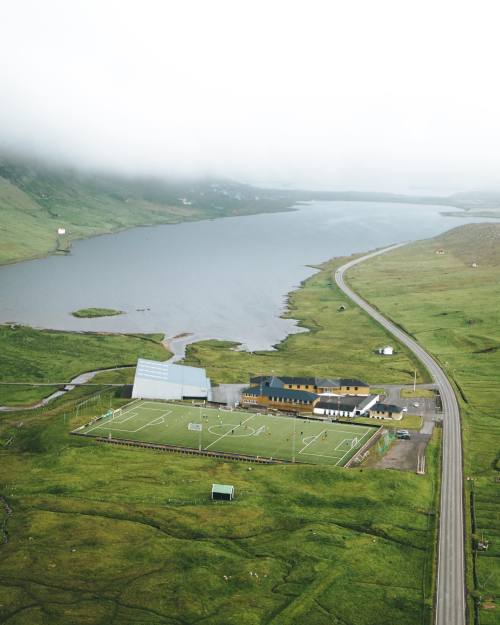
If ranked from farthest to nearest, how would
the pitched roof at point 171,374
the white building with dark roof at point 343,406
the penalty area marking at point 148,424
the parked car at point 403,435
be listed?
the pitched roof at point 171,374
the white building with dark roof at point 343,406
the penalty area marking at point 148,424
the parked car at point 403,435

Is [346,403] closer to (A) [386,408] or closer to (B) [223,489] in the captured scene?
(A) [386,408]

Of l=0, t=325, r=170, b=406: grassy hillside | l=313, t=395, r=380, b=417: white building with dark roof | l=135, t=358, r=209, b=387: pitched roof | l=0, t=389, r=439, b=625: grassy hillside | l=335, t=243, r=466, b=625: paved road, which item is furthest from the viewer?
l=0, t=325, r=170, b=406: grassy hillside

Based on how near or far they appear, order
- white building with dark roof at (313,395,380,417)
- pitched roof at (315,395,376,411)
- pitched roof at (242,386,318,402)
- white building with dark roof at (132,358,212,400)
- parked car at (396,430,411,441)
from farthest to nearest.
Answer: white building with dark roof at (132,358,212,400) < pitched roof at (242,386,318,402) < pitched roof at (315,395,376,411) < white building with dark roof at (313,395,380,417) < parked car at (396,430,411,441)

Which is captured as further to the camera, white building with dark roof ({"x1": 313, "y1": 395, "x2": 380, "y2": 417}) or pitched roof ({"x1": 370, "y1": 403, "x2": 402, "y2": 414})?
white building with dark roof ({"x1": 313, "y1": 395, "x2": 380, "y2": 417})

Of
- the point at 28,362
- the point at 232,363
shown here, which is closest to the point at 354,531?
the point at 232,363

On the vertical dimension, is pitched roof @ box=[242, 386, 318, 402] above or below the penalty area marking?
above

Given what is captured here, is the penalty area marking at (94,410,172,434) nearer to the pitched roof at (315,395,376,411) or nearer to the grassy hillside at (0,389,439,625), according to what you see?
the grassy hillside at (0,389,439,625)

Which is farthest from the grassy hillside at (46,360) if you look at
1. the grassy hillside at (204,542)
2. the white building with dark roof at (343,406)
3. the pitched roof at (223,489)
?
the pitched roof at (223,489)

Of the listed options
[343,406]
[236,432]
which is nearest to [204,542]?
[236,432]

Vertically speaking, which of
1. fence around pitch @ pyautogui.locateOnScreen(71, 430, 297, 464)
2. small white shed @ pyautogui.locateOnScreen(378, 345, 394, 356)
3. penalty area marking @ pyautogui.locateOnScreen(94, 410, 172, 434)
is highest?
fence around pitch @ pyautogui.locateOnScreen(71, 430, 297, 464)

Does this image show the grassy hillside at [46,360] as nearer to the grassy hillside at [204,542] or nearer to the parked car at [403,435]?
the grassy hillside at [204,542]

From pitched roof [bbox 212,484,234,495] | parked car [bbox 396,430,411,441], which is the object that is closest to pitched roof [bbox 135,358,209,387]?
parked car [bbox 396,430,411,441]
